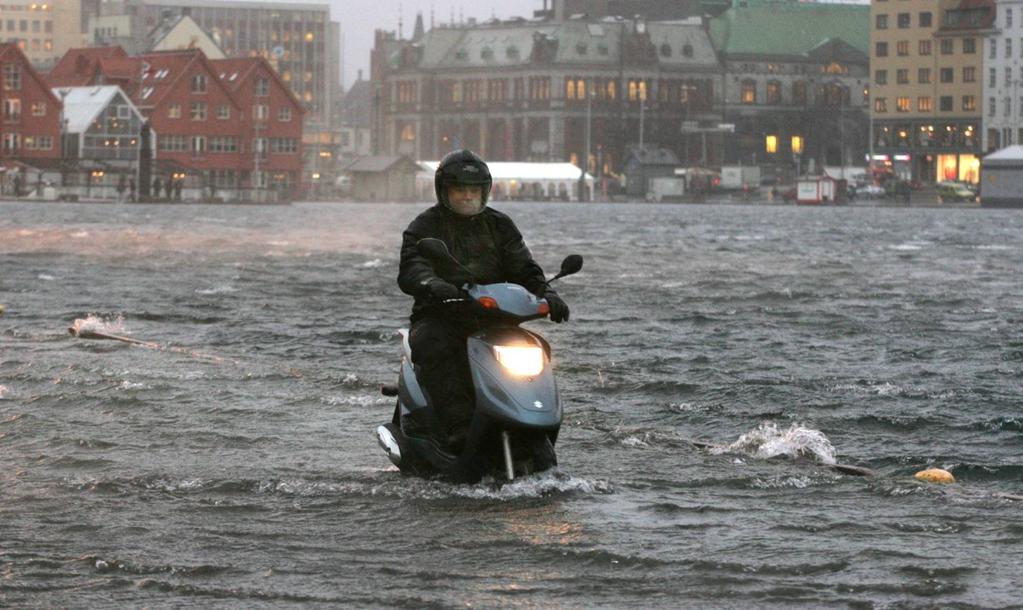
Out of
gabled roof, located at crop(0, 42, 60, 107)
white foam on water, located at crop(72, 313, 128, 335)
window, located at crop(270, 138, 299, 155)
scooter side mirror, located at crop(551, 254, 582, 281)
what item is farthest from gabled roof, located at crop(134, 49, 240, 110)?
scooter side mirror, located at crop(551, 254, 582, 281)

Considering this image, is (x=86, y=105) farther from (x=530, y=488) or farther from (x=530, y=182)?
(x=530, y=488)

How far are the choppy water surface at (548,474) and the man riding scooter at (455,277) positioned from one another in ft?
2.01

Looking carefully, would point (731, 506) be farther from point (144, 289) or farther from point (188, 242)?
point (188, 242)

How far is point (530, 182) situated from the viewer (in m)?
197

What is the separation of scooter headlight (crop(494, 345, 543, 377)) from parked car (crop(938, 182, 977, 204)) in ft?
502

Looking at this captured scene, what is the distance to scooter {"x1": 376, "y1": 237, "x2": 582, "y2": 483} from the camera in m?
10.9

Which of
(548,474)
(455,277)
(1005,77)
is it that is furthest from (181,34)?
(548,474)

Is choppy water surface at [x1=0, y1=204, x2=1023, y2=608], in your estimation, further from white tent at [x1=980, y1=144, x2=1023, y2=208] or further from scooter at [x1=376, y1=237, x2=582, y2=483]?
white tent at [x1=980, y1=144, x2=1023, y2=208]

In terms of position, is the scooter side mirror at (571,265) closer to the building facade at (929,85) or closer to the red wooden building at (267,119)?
the red wooden building at (267,119)

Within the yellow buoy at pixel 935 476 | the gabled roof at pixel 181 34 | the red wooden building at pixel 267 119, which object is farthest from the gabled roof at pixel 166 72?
the yellow buoy at pixel 935 476

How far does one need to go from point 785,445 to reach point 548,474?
9.73 feet

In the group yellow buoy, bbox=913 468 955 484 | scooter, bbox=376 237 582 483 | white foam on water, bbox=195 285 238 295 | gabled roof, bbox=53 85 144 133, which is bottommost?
yellow buoy, bbox=913 468 955 484

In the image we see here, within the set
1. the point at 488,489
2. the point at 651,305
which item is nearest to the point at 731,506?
the point at 488,489

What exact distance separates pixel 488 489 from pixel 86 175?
138429mm
